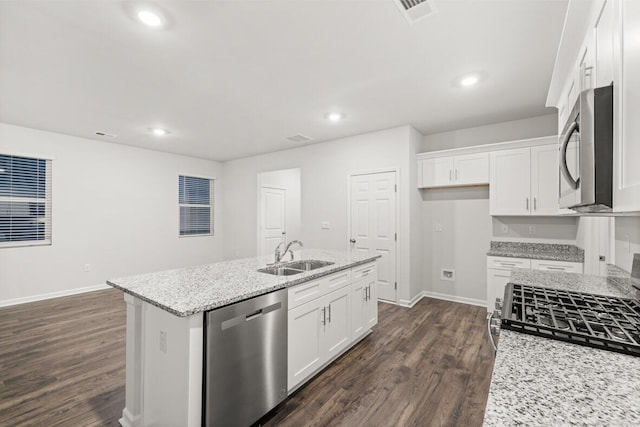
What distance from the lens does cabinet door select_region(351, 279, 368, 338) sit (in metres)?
2.79

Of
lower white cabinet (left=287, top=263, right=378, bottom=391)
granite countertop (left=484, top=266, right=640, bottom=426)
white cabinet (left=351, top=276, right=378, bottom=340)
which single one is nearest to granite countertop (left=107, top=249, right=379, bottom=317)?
lower white cabinet (left=287, top=263, right=378, bottom=391)

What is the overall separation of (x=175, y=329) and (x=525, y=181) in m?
4.10

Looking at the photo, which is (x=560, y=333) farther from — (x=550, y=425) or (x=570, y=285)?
(x=570, y=285)

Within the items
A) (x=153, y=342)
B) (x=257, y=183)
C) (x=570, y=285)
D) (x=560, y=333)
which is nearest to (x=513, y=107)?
(x=570, y=285)

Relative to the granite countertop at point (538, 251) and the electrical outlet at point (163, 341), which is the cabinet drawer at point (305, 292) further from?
the granite countertop at point (538, 251)

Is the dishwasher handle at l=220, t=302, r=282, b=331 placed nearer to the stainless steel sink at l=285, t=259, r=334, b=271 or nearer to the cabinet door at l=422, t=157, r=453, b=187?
the stainless steel sink at l=285, t=259, r=334, b=271

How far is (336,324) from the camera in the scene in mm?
2537

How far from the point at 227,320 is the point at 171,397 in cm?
49

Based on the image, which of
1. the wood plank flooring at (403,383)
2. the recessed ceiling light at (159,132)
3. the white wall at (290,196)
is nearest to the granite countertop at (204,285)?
the wood plank flooring at (403,383)

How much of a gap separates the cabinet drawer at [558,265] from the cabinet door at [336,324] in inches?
93.3

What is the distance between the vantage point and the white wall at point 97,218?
170 inches

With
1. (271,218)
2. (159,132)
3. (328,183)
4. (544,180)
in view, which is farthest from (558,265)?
(159,132)

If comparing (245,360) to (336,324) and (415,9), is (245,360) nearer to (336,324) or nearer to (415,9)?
(336,324)

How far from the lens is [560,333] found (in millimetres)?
1017
